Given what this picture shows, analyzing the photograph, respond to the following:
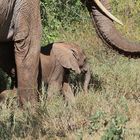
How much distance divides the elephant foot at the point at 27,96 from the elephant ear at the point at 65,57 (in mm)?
877

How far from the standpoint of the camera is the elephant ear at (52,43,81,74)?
7805mm

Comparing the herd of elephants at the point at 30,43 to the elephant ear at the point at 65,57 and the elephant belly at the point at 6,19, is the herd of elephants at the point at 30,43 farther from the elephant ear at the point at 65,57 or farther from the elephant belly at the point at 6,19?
the elephant ear at the point at 65,57

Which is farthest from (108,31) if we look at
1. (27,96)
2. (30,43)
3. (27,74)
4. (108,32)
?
(27,96)

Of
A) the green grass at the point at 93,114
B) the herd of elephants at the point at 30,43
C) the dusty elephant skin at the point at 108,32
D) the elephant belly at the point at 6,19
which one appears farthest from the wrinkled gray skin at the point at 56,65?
the dusty elephant skin at the point at 108,32

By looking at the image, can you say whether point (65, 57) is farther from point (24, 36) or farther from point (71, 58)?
point (24, 36)

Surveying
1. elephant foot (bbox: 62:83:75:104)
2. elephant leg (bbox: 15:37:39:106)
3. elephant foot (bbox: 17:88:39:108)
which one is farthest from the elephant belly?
elephant foot (bbox: 62:83:75:104)

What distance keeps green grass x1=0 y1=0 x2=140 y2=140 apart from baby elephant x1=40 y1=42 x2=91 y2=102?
0.24 m

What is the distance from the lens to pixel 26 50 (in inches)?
275

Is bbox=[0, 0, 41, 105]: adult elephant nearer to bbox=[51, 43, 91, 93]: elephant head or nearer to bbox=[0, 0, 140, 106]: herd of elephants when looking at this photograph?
bbox=[0, 0, 140, 106]: herd of elephants

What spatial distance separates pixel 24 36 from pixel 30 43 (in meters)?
0.12

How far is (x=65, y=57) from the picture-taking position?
786 centimetres

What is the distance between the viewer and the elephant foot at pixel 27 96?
275 inches

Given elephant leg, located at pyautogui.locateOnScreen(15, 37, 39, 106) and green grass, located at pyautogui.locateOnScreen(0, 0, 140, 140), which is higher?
elephant leg, located at pyautogui.locateOnScreen(15, 37, 39, 106)

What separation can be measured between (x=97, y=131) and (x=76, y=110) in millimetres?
699
